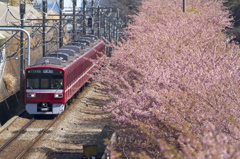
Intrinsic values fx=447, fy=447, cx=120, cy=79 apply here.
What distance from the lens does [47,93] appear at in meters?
16.4

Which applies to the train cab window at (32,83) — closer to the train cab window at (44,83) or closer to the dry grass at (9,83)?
the train cab window at (44,83)

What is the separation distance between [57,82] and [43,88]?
1.82ft

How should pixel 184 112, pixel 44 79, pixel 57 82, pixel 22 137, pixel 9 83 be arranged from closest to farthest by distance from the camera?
1. pixel 184 112
2. pixel 22 137
3. pixel 44 79
4. pixel 57 82
5. pixel 9 83

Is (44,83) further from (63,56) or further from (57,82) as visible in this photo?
(63,56)

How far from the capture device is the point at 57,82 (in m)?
16.5

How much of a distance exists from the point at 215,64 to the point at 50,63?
8.27 meters

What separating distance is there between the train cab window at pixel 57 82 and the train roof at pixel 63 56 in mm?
495

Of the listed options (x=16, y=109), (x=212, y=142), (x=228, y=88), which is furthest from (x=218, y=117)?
(x=16, y=109)

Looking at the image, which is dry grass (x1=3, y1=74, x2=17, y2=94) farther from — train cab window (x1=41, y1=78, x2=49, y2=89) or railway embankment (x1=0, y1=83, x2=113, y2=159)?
train cab window (x1=41, y1=78, x2=49, y2=89)

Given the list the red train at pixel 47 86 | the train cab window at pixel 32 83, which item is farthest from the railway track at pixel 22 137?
the train cab window at pixel 32 83

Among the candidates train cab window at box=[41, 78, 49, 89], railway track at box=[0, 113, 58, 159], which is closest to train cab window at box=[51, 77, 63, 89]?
train cab window at box=[41, 78, 49, 89]

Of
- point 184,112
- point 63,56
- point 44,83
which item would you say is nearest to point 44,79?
point 44,83

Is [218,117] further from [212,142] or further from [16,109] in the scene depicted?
[16,109]

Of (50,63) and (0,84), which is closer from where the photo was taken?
(50,63)
